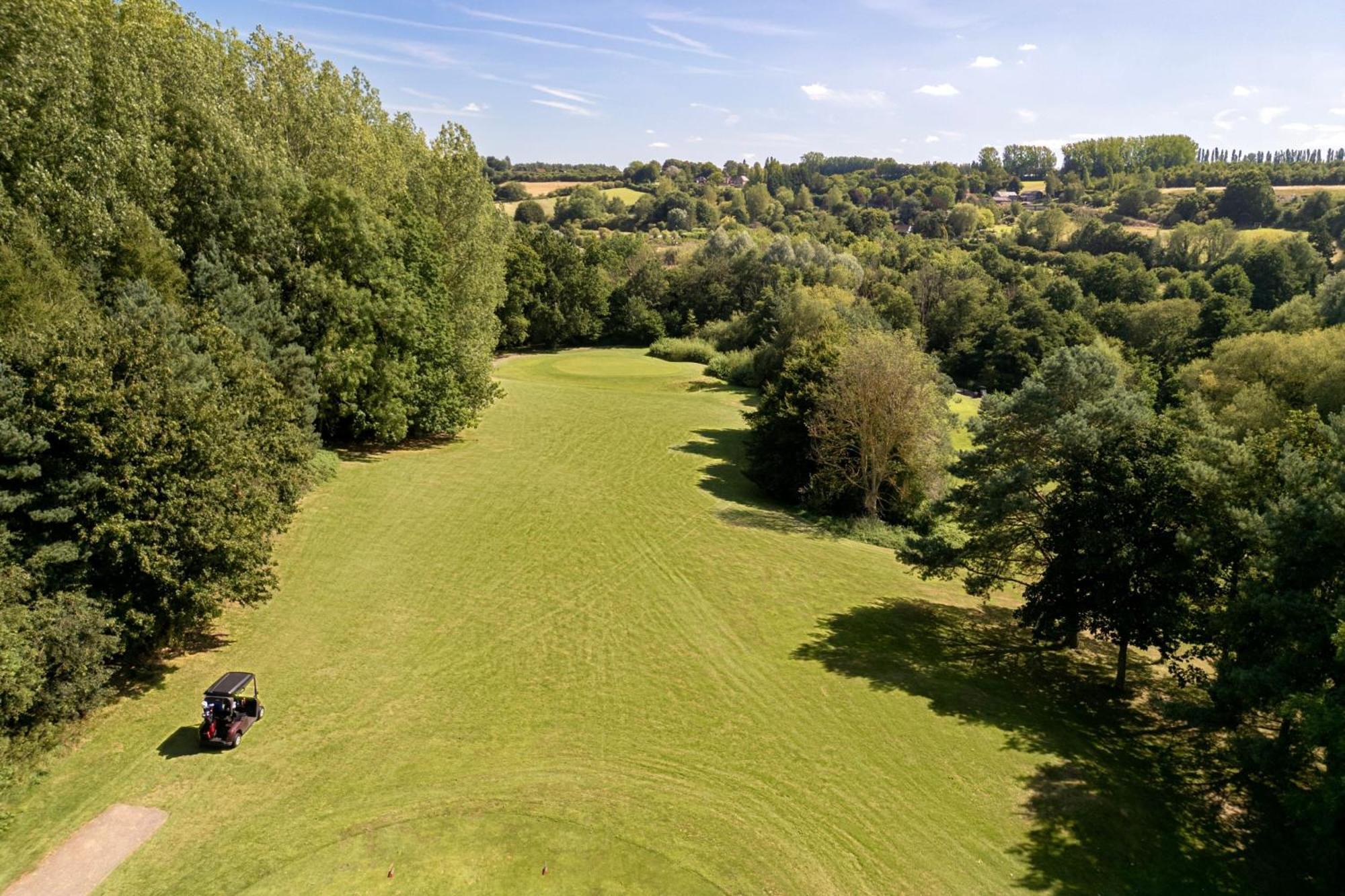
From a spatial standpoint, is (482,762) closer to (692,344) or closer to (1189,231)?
(692,344)

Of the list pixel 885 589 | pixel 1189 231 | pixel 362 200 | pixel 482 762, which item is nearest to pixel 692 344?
pixel 362 200

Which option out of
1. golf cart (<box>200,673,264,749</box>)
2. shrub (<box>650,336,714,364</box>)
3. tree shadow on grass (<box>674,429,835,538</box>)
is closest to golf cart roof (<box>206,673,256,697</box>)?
golf cart (<box>200,673,264,749</box>)

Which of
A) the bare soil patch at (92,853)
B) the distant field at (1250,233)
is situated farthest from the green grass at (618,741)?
the distant field at (1250,233)

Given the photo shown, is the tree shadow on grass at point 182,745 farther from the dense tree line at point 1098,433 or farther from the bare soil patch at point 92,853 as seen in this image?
the dense tree line at point 1098,433

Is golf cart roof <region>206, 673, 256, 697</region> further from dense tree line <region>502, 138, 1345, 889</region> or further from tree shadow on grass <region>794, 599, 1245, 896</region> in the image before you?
dense tree line <region>502, 138, 1345, 889</region>

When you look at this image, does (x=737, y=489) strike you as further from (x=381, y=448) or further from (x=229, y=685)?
(x=229, y=685)
